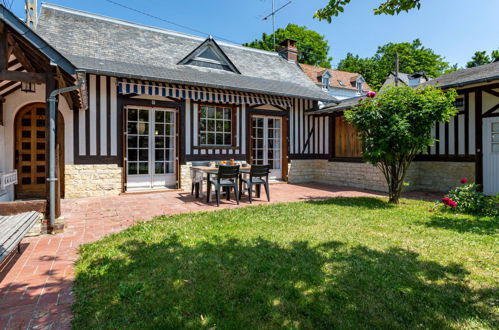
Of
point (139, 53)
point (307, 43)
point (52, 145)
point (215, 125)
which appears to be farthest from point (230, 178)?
point (307, 43)

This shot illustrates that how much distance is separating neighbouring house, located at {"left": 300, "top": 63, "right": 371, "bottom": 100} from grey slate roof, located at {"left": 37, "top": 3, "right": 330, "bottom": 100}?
52.4 ft

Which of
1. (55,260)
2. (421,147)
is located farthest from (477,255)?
(55,260)

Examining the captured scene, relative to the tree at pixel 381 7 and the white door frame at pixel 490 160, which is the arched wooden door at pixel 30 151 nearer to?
the tree at pixel 381 7

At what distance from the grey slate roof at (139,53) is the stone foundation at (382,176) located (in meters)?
3.08

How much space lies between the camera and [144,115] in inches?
359

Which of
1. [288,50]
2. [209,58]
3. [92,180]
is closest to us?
[92,180]

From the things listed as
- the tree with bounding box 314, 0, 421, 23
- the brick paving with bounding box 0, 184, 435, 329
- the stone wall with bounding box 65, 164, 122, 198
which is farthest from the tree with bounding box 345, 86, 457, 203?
the stone wall with bounding box 65, 164, 122, 198

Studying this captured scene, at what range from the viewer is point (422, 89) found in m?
6.95

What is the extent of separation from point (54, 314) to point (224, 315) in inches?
55.5

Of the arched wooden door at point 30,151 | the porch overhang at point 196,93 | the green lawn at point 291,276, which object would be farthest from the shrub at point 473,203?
the arched wooden door at point 30,151

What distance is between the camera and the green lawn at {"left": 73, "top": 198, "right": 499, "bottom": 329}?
87.6 inches

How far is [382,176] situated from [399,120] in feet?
11.4

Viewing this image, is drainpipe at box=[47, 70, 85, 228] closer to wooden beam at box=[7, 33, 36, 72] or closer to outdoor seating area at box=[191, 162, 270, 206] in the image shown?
wooden beam at box=[7, 33, 36, 72]

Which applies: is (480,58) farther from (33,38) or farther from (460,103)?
(33,38)
